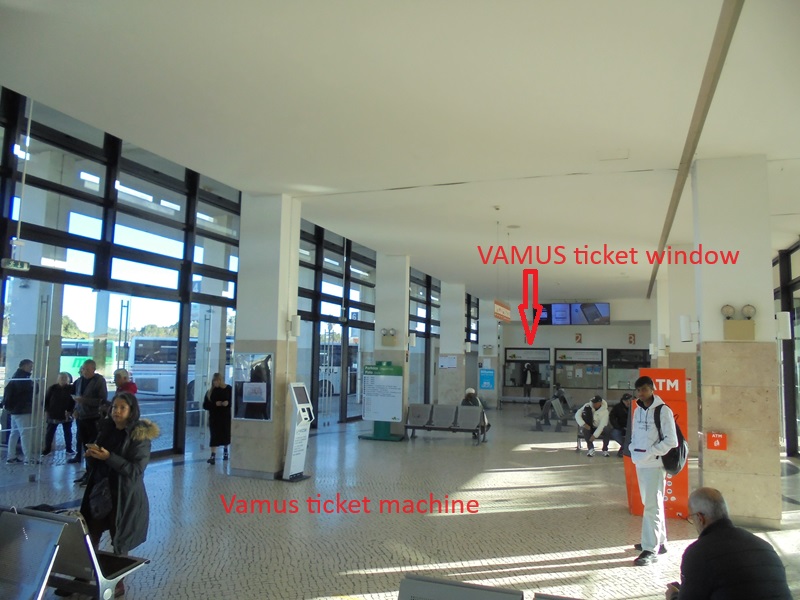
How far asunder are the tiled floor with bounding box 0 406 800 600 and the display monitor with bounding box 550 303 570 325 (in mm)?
10261

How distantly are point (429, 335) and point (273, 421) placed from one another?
36.8ft

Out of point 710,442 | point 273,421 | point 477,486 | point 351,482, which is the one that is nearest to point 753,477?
point 710,442

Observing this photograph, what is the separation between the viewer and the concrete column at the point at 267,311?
298 inches

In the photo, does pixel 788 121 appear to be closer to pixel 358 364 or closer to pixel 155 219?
pixel 155 219

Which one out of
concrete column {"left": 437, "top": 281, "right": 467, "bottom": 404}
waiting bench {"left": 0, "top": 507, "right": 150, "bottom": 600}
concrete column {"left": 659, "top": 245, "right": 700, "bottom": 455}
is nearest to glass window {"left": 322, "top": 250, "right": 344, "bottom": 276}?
concrete column {"left": 437, "top": 281, "right": 467, "bottom": 404}

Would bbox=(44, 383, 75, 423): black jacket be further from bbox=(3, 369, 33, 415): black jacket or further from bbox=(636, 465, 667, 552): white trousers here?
bbox=(636, 465, 667, 552): white trousers

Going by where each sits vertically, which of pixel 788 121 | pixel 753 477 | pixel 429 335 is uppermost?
pixel 788 121

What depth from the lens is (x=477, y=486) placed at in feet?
24.5

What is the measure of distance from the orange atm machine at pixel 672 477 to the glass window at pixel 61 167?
6861 mm

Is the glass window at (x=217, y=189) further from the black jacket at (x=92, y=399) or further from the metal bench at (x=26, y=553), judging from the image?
the metal bench at (x=26, y=553)

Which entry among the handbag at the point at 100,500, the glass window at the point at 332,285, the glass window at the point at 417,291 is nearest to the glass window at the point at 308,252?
the glass window at the point at 332,285

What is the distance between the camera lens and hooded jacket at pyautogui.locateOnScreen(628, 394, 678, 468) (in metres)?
4.75

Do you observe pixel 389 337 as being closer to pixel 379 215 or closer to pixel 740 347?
pixel 379 215

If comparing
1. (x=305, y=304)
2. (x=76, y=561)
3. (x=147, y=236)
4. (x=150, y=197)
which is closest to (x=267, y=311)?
(x=147, y=236)
